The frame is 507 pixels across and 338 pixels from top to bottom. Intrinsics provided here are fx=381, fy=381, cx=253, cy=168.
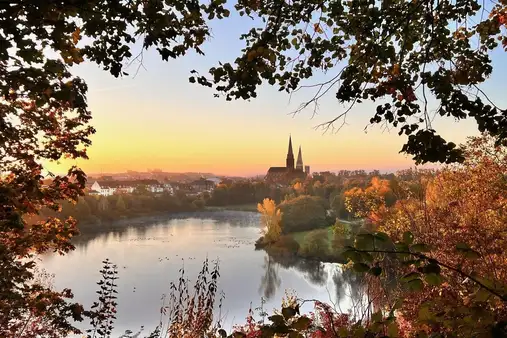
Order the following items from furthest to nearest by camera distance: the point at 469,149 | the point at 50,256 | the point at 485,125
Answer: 1. the point at 50,256
2. the point at 469,149
3. the point at 485,125

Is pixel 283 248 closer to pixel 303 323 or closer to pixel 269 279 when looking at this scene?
pixel 269 279

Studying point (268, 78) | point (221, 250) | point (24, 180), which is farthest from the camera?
point (221, 250)

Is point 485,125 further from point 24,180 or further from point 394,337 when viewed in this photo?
point 24,180

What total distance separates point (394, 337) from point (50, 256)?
29188mm

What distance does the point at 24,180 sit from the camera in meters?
3.86

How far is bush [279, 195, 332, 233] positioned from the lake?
16.2 ft

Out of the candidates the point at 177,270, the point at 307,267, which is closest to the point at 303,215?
the point at 307,267

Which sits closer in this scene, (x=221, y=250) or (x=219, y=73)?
(x=219, y=73)

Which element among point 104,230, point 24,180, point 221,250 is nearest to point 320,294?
point 221,250

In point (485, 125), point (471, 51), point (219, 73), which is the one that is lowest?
point (485, 125)

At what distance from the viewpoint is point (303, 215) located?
43.0 m

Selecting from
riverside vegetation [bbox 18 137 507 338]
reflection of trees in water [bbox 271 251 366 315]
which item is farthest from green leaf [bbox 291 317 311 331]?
reflection of trees in water [bbox 271 251 366 315]

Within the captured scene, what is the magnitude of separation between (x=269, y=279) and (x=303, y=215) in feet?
69.6

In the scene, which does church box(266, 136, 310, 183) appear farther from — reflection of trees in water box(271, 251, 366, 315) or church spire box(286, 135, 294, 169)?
reflection of trees in water box(271, 251, 366, 315)
